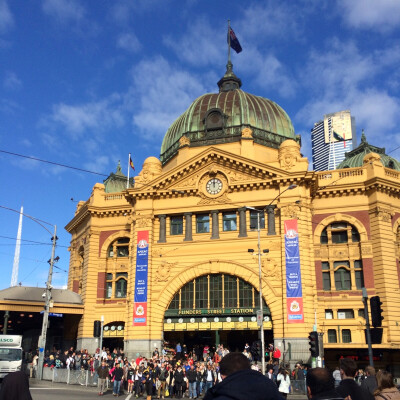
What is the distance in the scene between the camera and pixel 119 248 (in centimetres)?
5122

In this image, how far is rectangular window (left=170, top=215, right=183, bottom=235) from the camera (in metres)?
A: 45.1

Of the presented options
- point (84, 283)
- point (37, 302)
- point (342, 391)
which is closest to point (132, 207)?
point (84, 283)

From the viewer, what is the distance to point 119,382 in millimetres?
28656

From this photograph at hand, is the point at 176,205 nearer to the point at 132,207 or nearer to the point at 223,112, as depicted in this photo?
the point at 132,207

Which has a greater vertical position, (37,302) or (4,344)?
(37,302)

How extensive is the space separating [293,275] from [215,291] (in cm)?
724

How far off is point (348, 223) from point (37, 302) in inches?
1234

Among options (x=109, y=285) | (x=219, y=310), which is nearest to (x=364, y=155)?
(x=219, y=310)

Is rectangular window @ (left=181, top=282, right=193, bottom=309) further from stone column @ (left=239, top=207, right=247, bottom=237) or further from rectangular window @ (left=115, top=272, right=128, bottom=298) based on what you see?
rectangular window @ (left=115, top=272, right=128, bottom=298)

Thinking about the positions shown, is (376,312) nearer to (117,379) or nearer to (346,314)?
(117,379)

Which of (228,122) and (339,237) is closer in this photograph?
(339,237)

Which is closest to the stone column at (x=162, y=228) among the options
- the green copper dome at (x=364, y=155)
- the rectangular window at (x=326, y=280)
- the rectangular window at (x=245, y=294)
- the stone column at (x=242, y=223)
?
the stone column at (x=242, y=223)

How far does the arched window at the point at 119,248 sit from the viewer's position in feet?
167

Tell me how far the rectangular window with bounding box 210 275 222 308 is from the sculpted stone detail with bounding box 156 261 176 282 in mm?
3944
